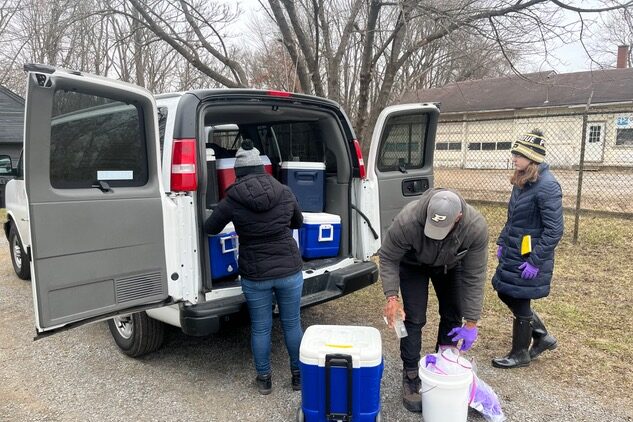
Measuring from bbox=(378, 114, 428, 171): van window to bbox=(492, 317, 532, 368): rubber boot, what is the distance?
1694mm

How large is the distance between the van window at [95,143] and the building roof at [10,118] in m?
12.9

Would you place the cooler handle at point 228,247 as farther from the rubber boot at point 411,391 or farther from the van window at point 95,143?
the rubber boot at point 411,391

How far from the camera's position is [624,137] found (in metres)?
20.9

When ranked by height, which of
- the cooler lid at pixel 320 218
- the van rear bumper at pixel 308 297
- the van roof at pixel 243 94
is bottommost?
the van rear bumper at pixel 308 297

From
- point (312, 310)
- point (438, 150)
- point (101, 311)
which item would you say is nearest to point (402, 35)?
point (312, 310)

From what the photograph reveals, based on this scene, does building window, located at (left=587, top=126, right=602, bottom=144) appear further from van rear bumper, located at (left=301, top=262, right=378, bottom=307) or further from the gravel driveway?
van rear bumper, located at (left=301, top=262, right=378, bottom=307)

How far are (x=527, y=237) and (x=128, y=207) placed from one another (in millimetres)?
2614

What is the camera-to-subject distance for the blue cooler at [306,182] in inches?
167

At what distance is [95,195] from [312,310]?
2678 mm

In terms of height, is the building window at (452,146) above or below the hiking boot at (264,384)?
above

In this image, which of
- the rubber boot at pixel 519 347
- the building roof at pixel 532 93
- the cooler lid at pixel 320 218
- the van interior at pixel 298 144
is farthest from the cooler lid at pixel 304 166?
the building roof at pixel 532 93

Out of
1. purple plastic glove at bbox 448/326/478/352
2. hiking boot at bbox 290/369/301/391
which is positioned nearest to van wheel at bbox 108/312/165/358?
hiking boot at bbox 290/369/301/391

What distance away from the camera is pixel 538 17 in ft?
23.6

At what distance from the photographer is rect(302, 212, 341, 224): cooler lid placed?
13.2 feet
